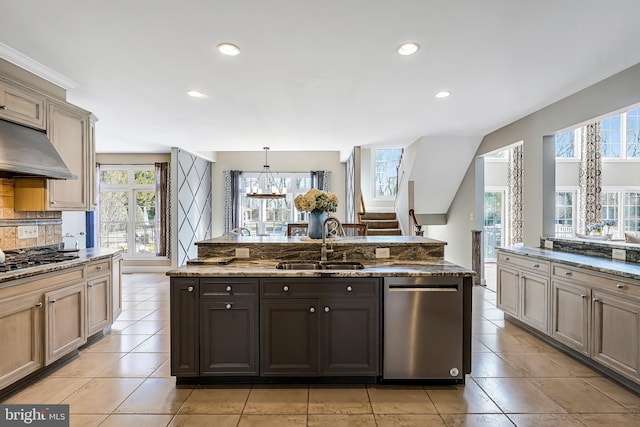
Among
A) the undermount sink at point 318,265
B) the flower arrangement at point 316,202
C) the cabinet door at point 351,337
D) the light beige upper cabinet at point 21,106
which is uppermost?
the light beige upper cabinet at point 21,106

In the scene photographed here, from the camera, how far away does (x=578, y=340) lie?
284 cm

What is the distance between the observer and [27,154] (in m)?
2.64

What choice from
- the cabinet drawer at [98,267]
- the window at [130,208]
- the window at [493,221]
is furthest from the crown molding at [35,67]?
the window at [493,221]

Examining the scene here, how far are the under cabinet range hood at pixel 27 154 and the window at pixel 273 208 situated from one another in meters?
6.01

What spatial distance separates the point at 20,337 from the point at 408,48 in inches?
139

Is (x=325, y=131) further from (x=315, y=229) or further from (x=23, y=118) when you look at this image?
(x=23, y=118)

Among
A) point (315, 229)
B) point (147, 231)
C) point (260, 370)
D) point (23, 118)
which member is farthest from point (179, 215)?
point (260, 370)

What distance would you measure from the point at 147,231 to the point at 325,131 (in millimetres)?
4758

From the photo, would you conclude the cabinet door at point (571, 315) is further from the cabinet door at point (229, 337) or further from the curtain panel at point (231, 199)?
the curtain panel at point (231, 199)

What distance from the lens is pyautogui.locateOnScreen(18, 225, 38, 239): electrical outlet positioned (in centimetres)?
309

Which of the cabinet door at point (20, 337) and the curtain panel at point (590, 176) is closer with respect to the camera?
the cabinet door at point (20, 337)

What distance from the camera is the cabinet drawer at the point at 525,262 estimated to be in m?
3.28

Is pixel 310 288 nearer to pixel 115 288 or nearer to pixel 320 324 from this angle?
pixel 320 324

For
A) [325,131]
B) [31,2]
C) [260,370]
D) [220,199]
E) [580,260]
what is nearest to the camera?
[31,2]
